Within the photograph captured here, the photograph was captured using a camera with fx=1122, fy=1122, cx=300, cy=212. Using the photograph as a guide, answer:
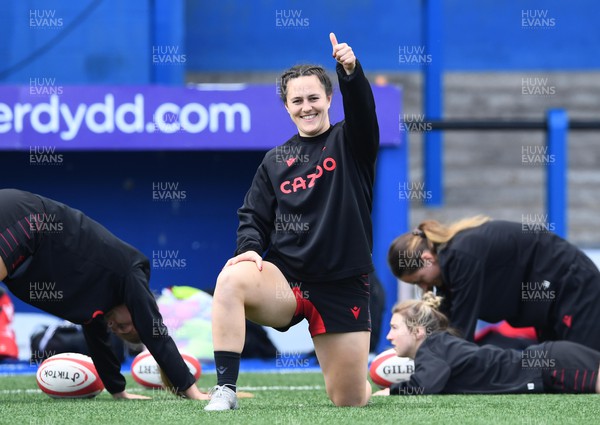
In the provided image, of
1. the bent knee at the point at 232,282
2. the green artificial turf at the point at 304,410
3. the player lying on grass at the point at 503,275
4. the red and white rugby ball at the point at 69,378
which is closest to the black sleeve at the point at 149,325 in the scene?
the green artificial turf at the point at 304,410

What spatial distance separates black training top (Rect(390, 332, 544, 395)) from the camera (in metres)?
5.84

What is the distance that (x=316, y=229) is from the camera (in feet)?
15.3

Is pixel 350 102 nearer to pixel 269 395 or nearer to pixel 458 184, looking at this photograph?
pixel 269 395

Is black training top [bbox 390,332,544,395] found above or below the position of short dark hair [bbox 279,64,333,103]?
below

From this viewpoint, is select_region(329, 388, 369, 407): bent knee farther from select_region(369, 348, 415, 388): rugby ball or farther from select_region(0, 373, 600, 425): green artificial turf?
select_region(369, 348, 415, 388): rugby ball

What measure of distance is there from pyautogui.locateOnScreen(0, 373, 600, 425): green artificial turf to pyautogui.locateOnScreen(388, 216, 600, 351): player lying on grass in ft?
2.21

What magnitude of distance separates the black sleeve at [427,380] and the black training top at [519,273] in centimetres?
41

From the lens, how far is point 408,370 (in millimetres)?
6242

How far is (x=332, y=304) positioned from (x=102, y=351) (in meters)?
1.40

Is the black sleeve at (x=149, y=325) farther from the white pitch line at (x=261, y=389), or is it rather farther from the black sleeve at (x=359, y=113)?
the black sleeve at (x=359, y=113)

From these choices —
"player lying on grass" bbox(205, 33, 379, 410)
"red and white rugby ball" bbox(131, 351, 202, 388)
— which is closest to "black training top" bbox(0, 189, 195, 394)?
"player lying on grass" bbox(205, 33, 379, 410)

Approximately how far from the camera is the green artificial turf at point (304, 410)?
432 cm

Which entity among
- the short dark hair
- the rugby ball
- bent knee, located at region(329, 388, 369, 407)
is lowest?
the rugby ball

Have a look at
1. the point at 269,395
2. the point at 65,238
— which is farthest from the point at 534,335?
the point at 65,238
